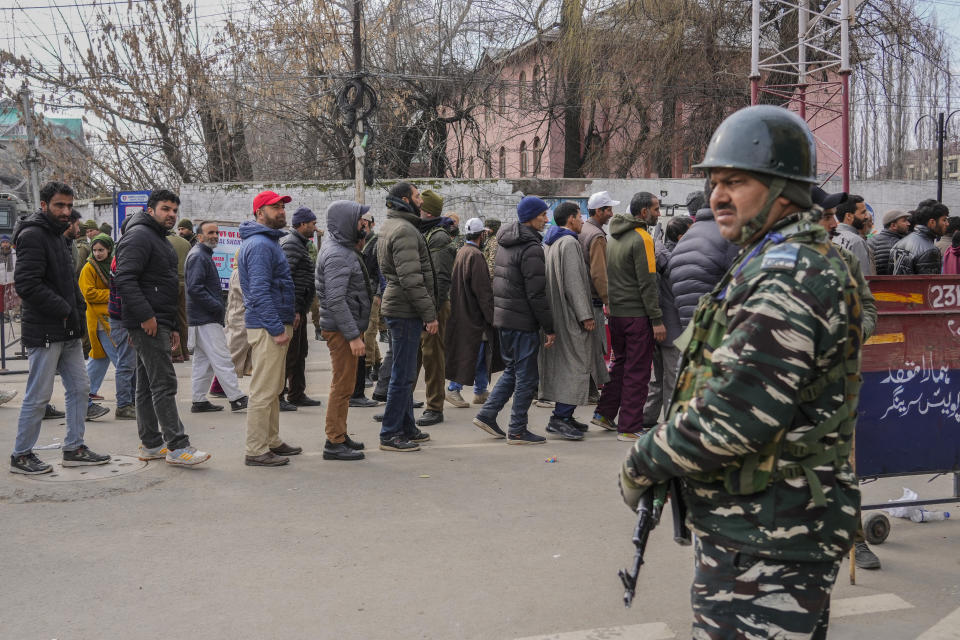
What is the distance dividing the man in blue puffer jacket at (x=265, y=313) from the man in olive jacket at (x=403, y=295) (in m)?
0.78

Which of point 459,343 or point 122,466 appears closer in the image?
point 122,466

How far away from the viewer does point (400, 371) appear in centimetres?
655

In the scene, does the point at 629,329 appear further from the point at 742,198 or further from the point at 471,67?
the point at 471,67

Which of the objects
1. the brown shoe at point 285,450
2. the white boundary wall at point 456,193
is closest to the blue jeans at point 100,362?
the brown shoe at point 285,450

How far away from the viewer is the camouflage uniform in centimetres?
191

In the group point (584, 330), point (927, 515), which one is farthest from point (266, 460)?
point (927, 515)

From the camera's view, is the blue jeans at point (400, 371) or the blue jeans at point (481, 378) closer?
the blue jeans at point (400, 371)

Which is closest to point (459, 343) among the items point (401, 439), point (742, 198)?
point (401, 439)

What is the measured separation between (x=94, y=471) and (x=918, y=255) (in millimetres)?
7620

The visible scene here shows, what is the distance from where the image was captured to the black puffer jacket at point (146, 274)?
604cm

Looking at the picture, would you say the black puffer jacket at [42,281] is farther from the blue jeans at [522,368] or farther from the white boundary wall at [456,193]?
the white boundary wall at [456,193]

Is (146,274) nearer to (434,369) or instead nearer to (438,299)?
(434,369)

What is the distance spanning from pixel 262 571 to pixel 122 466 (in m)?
2.53

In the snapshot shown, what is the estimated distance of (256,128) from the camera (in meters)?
22.6
